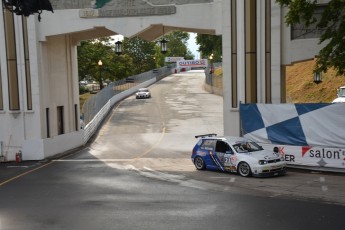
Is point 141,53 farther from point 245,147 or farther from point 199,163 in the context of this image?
point 245,147

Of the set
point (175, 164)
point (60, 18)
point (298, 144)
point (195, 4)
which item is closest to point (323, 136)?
point (298, 144)

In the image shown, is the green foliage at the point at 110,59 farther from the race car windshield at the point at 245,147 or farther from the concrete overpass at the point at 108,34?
the race car windshield at the point at 245,147

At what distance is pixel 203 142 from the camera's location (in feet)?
66.1

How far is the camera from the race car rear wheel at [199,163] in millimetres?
19959

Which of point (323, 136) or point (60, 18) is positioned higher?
point (60, 18)

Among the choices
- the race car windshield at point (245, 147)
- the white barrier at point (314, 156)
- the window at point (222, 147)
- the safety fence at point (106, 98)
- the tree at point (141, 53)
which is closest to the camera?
the white barrier at point (314, 156)

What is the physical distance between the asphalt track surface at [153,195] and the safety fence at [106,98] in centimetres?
791

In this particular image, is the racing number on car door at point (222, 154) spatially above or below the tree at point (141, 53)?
below

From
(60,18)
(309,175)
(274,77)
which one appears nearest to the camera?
(309,175)

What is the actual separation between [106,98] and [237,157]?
3157 centimetres

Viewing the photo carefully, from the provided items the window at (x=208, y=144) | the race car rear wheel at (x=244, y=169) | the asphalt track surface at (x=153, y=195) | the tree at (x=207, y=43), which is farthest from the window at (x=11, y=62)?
the tree at (x=207, y=43)

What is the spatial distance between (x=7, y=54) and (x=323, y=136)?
55.3 feet

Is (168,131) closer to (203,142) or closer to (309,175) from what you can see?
(203,142)

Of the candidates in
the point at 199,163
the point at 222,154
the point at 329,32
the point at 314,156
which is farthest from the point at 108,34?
the point at 314,156
